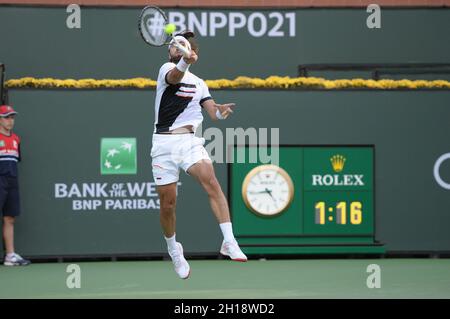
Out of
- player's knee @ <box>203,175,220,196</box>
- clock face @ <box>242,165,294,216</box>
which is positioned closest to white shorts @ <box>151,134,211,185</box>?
player's knee @ <box>203,175,220,196</box>

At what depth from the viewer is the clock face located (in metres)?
13.4

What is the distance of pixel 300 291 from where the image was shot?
10.1m

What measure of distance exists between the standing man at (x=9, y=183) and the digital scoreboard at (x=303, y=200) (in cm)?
263

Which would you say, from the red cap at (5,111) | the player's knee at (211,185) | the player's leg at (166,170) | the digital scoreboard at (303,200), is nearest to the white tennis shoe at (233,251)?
the player's knee at (211,185)

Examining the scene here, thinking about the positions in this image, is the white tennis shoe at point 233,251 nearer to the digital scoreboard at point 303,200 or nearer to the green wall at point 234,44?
the digital scoreboard at point 303,200

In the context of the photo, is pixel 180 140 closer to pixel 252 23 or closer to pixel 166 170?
pixel 166 170

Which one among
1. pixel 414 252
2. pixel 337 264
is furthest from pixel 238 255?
pixel 414 252

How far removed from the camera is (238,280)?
1111 cm

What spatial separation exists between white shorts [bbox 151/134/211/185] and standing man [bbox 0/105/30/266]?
12.0 ft

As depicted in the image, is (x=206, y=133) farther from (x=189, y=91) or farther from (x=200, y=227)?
(x=189, y=91)

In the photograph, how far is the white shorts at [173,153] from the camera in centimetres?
950

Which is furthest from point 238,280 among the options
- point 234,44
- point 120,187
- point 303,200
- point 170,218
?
point 234,44

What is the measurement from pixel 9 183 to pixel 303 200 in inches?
142

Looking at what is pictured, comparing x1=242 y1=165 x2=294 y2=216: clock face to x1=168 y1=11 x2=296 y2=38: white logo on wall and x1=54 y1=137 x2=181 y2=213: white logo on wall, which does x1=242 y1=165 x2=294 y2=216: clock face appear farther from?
x1=168 y1=11 x2=296 y2=38: white logo on wall
